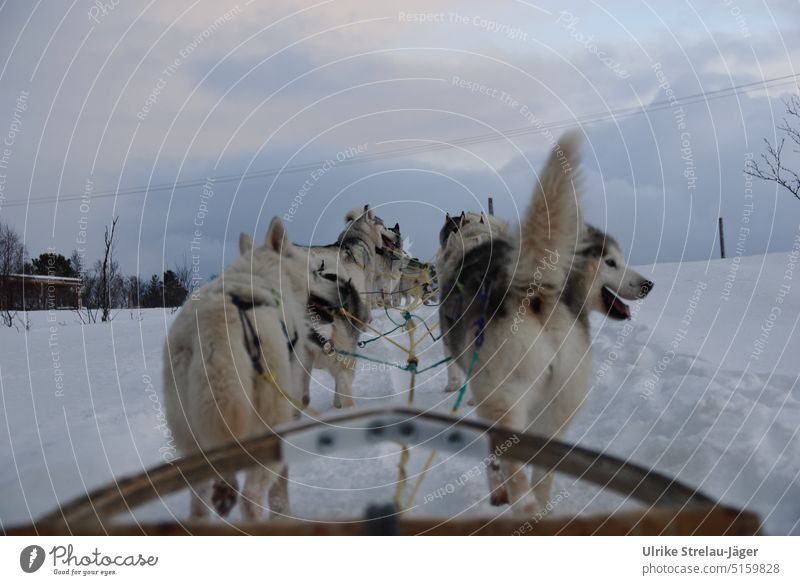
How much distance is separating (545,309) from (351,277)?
2.52 m

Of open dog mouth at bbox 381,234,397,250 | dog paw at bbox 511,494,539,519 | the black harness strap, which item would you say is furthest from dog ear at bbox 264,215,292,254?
open dog mouth at bbox 381,234,397,250

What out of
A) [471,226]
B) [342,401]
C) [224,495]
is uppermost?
[471,226]

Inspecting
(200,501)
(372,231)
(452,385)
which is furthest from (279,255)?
(372,231)

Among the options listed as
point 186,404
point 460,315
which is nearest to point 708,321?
point 460,315

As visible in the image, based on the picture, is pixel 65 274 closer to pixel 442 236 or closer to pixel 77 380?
pixel 77 380

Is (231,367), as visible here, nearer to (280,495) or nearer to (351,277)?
(280,495)

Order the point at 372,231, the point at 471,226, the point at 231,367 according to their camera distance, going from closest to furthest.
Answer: the point at 231,367 → the point at 471,226 → the point at 372,231

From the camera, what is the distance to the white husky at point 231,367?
1.88 meters

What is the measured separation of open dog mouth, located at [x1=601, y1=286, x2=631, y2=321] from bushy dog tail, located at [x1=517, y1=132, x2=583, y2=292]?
0.86 ft

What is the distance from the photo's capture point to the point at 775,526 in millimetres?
1642

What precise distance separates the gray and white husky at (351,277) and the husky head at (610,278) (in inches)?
57.7

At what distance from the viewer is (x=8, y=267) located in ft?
7.57

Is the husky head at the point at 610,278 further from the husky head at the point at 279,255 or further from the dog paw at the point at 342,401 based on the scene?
the dog paw at the point at 342,401
